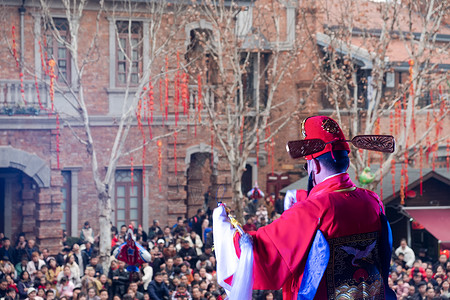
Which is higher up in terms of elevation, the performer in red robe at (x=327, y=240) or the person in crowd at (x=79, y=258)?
the performer in red robe at (x=327, y=240)

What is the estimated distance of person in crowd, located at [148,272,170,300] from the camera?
14024 millimetres

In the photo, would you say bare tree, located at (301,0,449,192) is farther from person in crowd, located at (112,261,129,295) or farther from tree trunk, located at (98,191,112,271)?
person in crowd, located at (112,261,129,295)

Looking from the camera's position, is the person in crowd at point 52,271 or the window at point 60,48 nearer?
the person in crowd at point 52,271

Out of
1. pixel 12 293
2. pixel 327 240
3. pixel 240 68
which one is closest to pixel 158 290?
pixel 12 293

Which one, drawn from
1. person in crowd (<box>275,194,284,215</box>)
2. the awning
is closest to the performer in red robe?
the awning

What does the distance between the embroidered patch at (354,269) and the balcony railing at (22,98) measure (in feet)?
53.2

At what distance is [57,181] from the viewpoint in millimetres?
20828

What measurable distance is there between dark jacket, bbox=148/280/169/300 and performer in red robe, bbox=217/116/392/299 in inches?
368

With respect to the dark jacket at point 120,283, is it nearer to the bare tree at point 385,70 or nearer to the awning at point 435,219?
the bare tree at point 385,70

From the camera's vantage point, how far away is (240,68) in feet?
67.0

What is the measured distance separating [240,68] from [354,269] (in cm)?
1579

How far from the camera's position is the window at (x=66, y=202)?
22.5 m

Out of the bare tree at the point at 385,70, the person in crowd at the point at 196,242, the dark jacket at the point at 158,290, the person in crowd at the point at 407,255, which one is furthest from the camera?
the person in crowd at the point at 196,242

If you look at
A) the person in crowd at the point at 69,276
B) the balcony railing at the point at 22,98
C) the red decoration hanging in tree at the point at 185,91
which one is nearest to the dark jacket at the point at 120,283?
the person in crowd at the point at 69,276
